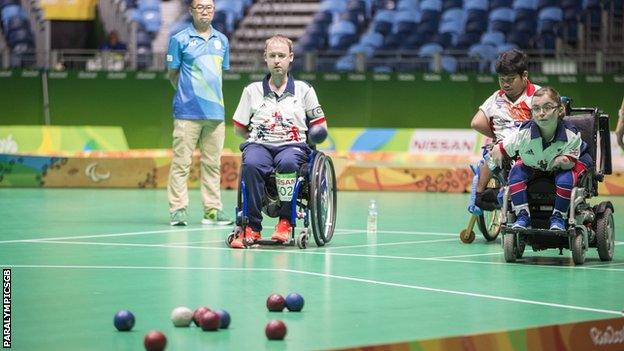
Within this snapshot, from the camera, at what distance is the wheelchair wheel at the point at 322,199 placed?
10.6 m

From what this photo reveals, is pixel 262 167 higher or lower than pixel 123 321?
higher

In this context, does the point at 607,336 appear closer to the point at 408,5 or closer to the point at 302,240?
the point at 302,240

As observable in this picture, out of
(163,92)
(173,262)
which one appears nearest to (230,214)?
(173,262)

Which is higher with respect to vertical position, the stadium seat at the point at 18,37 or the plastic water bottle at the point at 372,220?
the stadium seat at the point at 18,37

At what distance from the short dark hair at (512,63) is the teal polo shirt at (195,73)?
11.0 ft

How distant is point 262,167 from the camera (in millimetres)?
10719

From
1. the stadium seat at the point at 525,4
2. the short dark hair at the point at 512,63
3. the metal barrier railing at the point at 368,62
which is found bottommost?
the short dark hair at the point at 512,63

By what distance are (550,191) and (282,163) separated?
2200mm

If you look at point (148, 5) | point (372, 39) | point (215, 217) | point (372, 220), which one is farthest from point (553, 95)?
point (148, 5)

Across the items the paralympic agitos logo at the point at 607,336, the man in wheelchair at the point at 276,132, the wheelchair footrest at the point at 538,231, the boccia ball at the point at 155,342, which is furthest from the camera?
the man in wheelchair at the point at 276,132

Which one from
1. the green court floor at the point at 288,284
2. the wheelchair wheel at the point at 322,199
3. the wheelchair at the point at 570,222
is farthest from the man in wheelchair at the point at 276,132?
the wheelchair at the point at 570,222

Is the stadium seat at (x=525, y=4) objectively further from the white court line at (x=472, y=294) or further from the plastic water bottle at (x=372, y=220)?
the white court line at (x=472, y=294)

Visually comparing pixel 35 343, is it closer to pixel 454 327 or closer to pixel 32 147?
pixel 454 327

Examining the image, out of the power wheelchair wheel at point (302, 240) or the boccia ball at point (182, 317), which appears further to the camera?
the power wheelchair wheel at point (302, 240)
